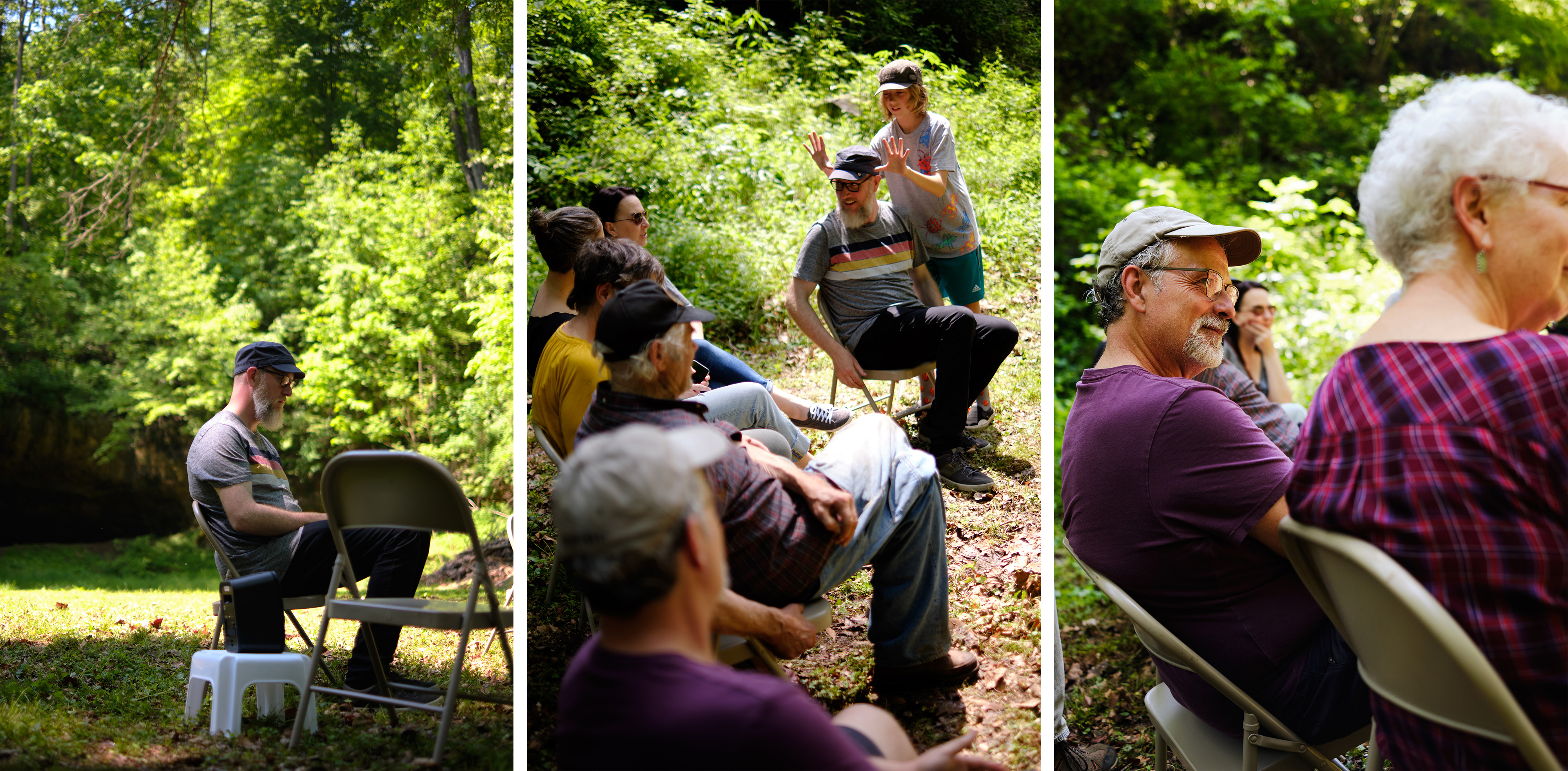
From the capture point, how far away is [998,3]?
8.88 feet

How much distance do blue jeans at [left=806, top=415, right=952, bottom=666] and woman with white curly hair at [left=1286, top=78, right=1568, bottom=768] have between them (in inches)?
36.2

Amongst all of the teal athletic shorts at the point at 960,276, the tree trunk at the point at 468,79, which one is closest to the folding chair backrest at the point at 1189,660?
the teal athletic shorts at the point at 960,276

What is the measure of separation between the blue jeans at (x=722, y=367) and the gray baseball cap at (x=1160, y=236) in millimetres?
1082

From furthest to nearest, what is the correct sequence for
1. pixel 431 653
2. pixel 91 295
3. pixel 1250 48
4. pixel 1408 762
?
pixel 1250 48 → pixel 91 295 → pixel 431 653 → pixel 1408 762

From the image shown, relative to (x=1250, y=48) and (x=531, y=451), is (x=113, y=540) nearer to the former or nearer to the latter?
(x=531, y=451)

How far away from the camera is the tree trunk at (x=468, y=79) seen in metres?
→ 3.44

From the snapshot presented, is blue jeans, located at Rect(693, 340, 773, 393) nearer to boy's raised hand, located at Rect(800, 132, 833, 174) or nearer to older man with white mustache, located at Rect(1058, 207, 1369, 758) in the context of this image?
boy's raised hand, located at Rect(800, 132, 833, 174)

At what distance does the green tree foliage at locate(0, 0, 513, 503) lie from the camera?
496cm

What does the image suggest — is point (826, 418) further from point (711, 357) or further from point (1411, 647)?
point (1411, 647)

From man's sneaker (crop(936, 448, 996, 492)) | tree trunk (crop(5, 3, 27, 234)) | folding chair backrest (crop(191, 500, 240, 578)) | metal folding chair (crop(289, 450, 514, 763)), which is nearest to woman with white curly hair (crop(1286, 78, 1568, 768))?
Result: man's sneaker (crop(936, 448, 996, 492))

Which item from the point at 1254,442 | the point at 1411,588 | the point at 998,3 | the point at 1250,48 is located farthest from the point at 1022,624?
the point at 1250,48

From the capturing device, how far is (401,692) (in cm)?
304

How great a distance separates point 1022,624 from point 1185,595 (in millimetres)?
679

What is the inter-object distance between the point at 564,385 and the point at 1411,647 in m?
1.97
